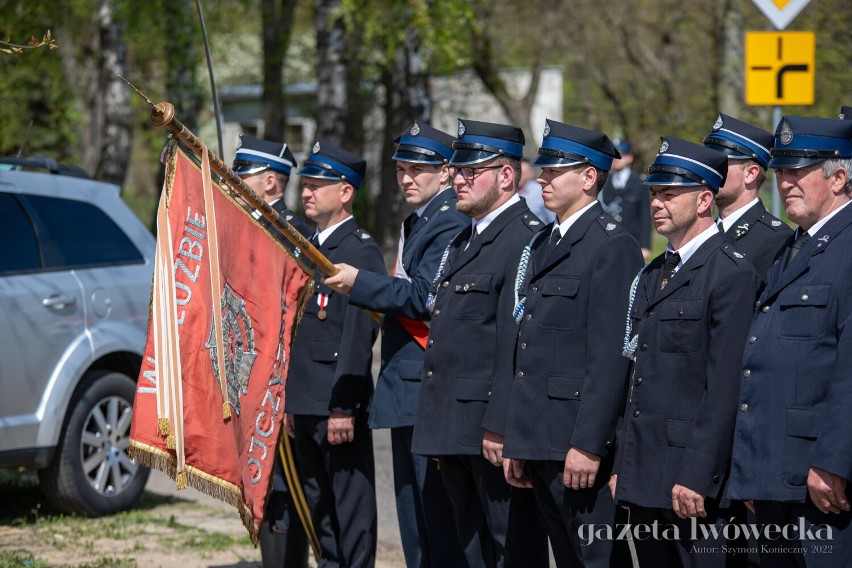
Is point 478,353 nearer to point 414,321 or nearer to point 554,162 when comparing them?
point 414,321

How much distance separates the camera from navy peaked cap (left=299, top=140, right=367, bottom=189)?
20.4ft

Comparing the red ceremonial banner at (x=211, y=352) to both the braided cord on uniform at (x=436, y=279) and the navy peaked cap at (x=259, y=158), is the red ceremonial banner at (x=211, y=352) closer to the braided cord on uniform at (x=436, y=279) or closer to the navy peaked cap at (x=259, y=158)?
the braided cord on uniform at (x=436, y=279)

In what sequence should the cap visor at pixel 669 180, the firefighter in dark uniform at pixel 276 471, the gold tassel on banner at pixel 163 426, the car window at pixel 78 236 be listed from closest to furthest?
the cap visor at pixel 669 180
the gold tassel on banner at pixel 163 426
the firefighter in dark uniform at pixel 276 471
the car window at pixel 78 236

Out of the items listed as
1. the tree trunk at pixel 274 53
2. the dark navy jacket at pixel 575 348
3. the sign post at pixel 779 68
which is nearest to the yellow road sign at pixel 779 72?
the sign post at pixel 779 68

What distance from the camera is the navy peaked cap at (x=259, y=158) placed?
6.76 meters

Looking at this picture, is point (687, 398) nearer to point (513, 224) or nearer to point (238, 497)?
point (513, 224)

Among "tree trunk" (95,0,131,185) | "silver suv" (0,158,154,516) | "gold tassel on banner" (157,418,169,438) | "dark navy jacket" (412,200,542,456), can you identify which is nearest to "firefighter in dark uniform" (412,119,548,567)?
"dark navy jacket" (412,200,542,456)

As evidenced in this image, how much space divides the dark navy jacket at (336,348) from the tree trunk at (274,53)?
1408cm

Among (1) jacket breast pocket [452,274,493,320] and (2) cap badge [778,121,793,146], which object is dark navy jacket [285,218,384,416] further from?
(2) cap badge [778,121,793,146]

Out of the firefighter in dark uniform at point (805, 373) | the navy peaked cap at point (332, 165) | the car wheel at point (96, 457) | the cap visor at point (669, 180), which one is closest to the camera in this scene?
the firefighter in dark uniform at point (805, 373)

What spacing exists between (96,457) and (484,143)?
3.93 m

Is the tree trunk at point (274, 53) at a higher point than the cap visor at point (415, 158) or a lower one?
higher

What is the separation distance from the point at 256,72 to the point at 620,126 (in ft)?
48.3

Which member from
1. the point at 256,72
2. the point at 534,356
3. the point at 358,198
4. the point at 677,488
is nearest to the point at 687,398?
the point at 677,488
